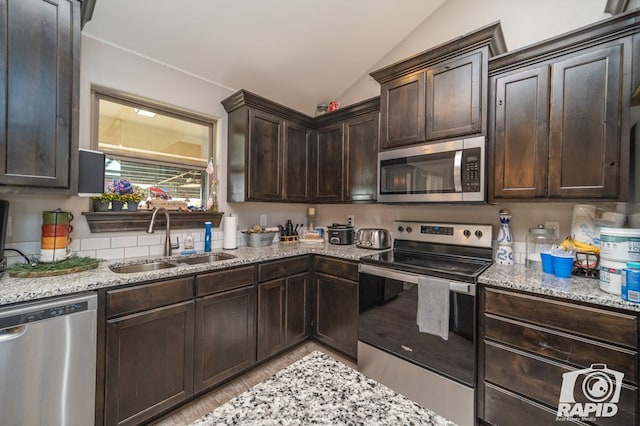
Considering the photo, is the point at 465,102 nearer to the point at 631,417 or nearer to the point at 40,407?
the point at 631,417

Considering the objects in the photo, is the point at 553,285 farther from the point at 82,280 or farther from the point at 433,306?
the point at 82,280

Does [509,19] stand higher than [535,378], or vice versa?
[509,19]

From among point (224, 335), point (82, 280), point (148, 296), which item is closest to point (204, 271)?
point (148, 296)

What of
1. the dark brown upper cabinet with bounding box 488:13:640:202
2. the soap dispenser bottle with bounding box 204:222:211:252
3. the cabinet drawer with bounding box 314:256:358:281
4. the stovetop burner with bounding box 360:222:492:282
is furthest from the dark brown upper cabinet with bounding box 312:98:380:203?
the soap dispenser bottle with bounding box 204:222:211:252

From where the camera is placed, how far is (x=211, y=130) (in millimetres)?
2730

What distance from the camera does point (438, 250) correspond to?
2395 millimetres

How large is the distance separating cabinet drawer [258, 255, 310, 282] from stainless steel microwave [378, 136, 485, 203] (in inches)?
36.7

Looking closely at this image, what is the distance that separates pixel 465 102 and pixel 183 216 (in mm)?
2476

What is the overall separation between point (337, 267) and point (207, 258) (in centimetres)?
116

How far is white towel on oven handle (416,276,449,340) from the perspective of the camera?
173 cm

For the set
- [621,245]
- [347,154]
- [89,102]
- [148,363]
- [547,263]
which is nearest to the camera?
[621,245]

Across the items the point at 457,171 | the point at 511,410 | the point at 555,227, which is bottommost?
the point at 511,410

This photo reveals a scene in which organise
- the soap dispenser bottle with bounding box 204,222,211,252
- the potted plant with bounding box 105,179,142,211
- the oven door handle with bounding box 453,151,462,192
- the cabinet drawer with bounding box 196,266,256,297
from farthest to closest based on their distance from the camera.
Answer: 1. the soap dispenser bottle with bounding box 204,222,211,252
2. the potted plant with bounding box 105,179,142,211
3. the oven door handle with bounding box 453,151,462,192
4. the cabinet drawer with bounding box 196,266,256,297

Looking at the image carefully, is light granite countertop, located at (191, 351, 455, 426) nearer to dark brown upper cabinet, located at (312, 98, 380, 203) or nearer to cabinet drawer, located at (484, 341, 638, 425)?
cabinet drawer, located at (484, 341, 638, 425)
